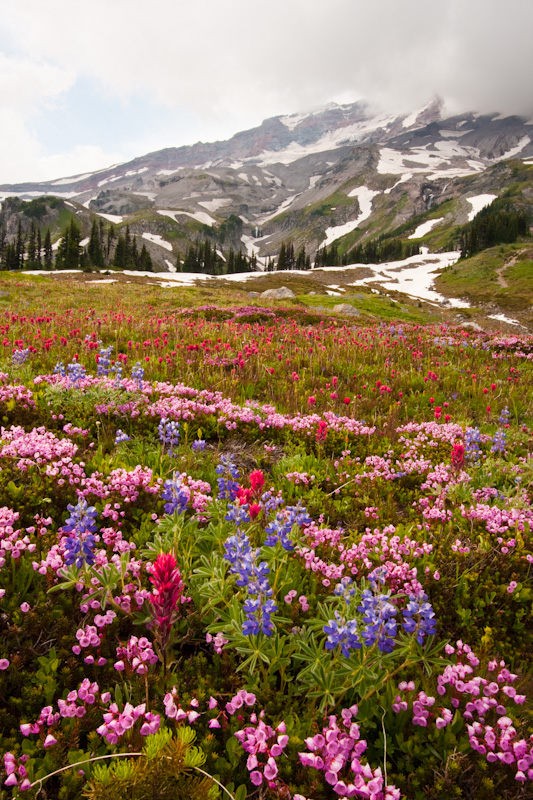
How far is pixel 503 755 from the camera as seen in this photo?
191 cm

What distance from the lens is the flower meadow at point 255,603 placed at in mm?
1892

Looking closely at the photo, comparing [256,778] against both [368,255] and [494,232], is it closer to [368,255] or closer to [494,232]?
[494,232]

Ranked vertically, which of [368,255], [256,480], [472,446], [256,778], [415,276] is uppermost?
[368,255]

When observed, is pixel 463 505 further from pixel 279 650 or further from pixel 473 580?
pixel 279 650

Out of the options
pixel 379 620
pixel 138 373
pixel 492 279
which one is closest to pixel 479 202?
pixel 492 279

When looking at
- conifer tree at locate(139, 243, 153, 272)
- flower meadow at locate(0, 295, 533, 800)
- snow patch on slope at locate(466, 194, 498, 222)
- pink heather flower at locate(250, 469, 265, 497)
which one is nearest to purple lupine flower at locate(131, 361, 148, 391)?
flower meadow at locate(0, 295, 533, 800)

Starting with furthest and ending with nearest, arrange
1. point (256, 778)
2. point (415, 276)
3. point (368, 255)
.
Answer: point (368, 255) < point (415, 276) < point (256, 778)

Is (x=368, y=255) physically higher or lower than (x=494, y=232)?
lower

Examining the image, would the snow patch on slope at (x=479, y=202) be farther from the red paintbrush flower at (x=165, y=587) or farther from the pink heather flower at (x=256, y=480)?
the red paintbrush flower at (x=165, y=587)

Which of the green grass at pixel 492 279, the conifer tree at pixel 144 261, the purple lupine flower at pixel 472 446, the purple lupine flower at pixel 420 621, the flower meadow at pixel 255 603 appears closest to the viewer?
the flower meadow at pixel 255 603

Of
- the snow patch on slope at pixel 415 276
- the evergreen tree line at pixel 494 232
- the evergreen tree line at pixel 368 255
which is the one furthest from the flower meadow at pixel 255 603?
the evergreen tree line at pixel 368 255

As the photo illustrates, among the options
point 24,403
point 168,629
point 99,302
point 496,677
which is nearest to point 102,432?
point 24,403

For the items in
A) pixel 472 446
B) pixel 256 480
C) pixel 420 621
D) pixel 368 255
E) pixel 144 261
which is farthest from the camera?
pixel 368 255

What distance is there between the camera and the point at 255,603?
1.99 meters
